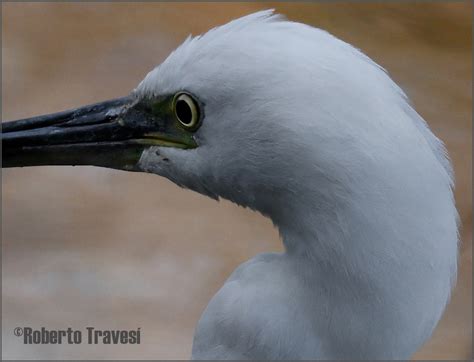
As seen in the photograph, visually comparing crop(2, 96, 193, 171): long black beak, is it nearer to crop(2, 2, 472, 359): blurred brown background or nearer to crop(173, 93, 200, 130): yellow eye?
crop(173, 93, 200, 130): yellow eye

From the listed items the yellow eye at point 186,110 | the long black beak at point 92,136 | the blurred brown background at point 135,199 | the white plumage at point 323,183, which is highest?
the blurred brown background at point 135,199

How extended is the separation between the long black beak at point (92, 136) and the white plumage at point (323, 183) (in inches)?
4.5

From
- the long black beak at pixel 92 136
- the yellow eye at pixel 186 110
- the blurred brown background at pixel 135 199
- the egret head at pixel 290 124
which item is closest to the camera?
the egret head at pixel 290 124

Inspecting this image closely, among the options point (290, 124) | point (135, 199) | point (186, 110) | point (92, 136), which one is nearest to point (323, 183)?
point (290, 124)

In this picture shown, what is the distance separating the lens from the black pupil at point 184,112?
1325 mm

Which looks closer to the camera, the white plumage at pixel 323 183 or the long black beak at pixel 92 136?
the white plumage at pixel 323 183

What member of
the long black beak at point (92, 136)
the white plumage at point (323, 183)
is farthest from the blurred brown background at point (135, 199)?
the white plumage at point (323, 183)

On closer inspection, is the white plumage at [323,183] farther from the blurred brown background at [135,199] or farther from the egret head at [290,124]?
the blurred brown background at [135,199]

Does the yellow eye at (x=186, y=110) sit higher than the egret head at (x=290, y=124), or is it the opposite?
the yellow eye at (x=186, y=110)

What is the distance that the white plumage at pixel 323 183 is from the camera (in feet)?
3.89

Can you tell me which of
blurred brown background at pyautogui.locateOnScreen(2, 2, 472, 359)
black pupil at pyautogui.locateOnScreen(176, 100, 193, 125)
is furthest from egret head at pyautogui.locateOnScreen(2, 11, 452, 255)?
blurred brown background at pyautogui.locateOnScreen(2, 2, 472, 359)

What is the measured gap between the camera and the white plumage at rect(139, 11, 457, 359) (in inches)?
46.7

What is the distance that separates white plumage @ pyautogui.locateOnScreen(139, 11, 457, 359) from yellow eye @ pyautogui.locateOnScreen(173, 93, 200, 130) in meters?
0.02

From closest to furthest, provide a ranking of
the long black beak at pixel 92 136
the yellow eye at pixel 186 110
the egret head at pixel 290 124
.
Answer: the egret head at pixel 290 124
the yellow eye at pixel 186 110
the long black beak at pixel 92 136
